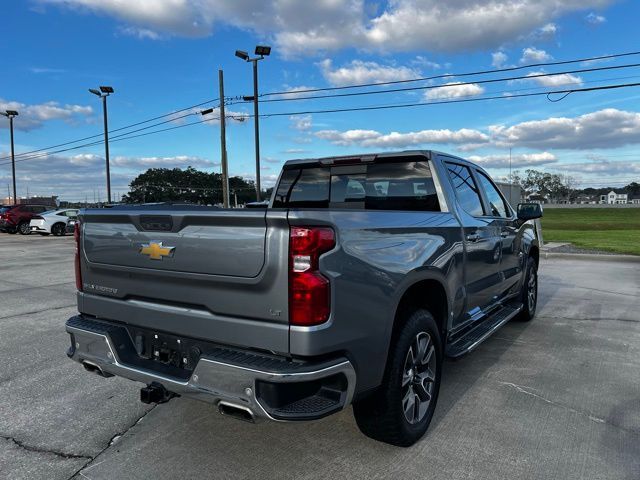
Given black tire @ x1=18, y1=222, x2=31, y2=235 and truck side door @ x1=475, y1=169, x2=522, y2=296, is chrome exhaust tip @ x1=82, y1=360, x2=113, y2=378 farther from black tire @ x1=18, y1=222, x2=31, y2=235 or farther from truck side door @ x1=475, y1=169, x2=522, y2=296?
black tire @ x1=18, y1=222, x2=31, y2=235

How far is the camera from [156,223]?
2.91 m

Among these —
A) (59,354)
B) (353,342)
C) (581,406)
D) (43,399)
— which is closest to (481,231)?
(581,406)

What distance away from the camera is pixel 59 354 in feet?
17.2

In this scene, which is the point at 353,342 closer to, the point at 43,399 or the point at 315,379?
the point at 315,379

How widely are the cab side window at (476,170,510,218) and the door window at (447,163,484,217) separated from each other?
29 centimetres

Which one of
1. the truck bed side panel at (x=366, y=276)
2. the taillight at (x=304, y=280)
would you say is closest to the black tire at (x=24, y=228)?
the truck bed side panel at (x=366, y=276)

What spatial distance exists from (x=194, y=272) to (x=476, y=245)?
8.56ft

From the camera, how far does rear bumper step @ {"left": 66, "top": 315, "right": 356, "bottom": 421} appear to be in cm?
243

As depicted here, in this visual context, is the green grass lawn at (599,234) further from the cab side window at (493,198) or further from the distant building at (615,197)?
the distant building at (615,197)

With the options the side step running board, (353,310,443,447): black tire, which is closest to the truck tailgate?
(353,310,443,447): black tire

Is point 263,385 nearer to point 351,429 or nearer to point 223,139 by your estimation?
point 351,429

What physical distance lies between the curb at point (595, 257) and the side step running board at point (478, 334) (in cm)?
1008

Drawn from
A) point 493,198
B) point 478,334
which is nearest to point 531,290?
point 493,198

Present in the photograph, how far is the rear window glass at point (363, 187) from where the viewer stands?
421cm
